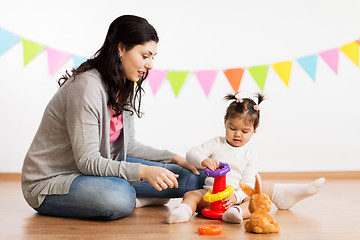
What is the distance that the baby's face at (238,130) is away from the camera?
187cm

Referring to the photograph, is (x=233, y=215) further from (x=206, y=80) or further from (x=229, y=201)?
(x=206, y=80)

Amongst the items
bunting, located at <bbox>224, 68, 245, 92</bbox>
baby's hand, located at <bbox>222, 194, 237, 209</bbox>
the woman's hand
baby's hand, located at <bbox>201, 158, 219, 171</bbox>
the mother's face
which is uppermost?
bunting, located at <bbox>224, 68, 245, 92</bbox>

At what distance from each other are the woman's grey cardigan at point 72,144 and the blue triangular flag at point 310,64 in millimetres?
1911

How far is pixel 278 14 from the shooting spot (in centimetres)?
322

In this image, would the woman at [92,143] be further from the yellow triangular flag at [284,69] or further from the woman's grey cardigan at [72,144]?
the yellow triangular flag at [284,69]

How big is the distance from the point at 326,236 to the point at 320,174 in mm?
1902

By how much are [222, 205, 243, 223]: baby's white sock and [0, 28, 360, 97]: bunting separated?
1.63 m

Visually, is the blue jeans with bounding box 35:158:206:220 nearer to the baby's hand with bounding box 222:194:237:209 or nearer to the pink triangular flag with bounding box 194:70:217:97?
the baby's hand with bounding box 222:194:237:209

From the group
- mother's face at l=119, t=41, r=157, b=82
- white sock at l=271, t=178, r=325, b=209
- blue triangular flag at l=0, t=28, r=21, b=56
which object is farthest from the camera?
blue triangular flag at l=0, t=28, r=21, b=56

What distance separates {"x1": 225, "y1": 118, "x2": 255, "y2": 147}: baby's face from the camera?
1871 millimetres

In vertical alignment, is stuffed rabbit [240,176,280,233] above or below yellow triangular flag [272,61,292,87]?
below

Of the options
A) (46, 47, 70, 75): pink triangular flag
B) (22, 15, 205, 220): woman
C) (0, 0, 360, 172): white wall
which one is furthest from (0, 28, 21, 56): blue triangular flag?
(22, 15, 205, 220): woman

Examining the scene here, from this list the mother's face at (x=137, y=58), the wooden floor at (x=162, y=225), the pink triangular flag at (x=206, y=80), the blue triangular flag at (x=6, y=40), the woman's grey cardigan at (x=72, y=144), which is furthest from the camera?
the pink triangular flag at (x=206, y=80)

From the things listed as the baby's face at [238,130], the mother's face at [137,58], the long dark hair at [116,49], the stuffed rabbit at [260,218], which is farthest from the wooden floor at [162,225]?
the mother's face at [137,58]
